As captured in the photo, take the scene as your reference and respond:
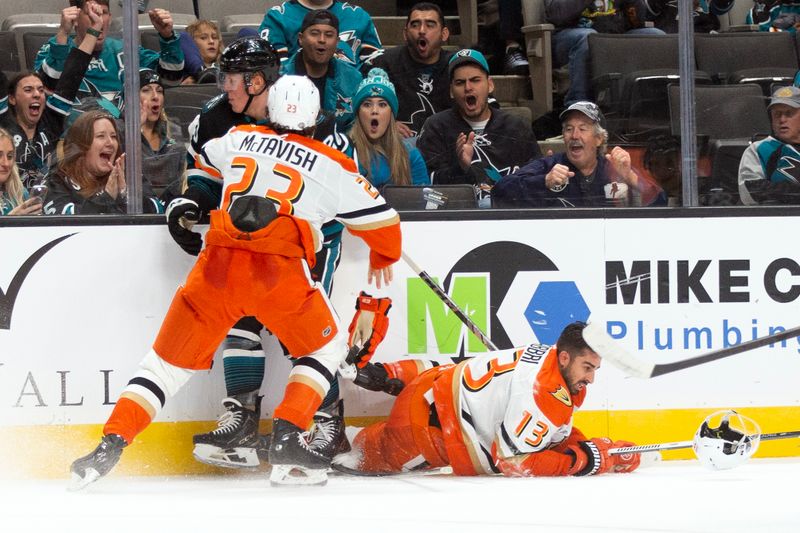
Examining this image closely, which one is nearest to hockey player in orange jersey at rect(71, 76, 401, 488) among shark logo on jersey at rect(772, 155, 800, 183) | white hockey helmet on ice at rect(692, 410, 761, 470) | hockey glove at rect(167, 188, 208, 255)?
hockey glove at rect(167, 188, 208, 255)

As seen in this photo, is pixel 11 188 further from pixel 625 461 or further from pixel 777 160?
pixel 777 160

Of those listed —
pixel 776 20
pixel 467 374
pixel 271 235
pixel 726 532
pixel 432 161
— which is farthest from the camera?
pixel 776 20

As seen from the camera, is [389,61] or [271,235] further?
[389,61]

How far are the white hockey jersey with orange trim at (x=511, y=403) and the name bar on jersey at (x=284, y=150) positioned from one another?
0.89m

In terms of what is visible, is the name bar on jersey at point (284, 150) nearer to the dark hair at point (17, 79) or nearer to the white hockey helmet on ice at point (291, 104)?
the white hockey helmet on ice at point (291, 104)

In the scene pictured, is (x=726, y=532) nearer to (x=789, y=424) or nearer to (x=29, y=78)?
(x=789, y=424)

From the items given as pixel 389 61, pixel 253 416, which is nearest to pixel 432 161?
pixel 389 61

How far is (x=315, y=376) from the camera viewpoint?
4.05 meters

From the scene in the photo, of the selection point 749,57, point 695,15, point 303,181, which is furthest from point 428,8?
point 749,57

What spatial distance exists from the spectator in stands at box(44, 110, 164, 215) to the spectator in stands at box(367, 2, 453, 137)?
1029 millimetres

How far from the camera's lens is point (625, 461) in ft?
14.3

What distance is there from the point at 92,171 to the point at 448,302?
4.49 feet

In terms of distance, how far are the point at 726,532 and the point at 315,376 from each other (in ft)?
4.71

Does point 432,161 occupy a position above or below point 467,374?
above
